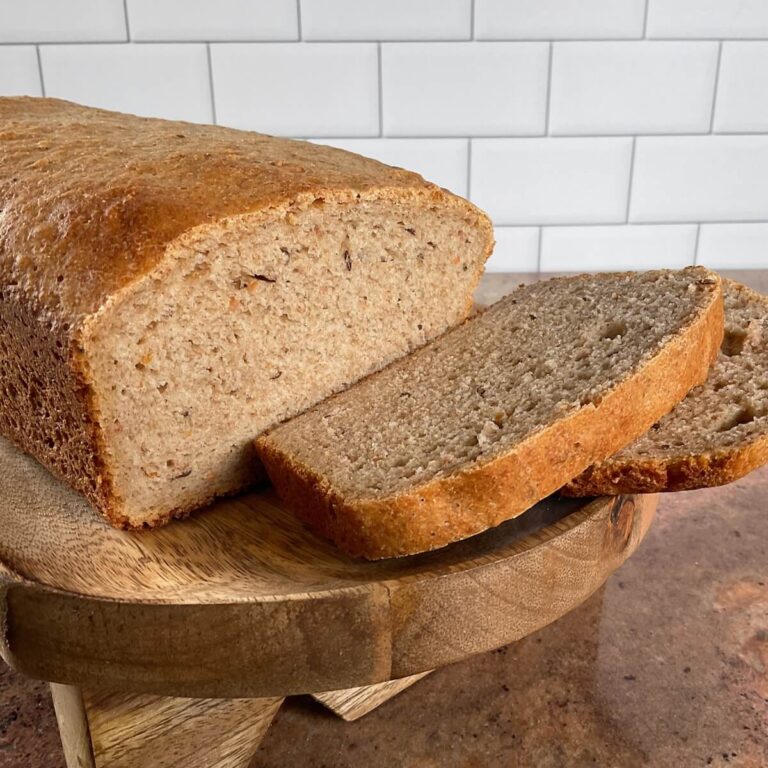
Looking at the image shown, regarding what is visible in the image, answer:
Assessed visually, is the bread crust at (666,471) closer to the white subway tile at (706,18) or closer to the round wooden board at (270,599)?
the round wooden board at (270,599)

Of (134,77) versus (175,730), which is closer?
A: (175,730)

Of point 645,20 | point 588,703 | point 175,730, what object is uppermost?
point 645,20

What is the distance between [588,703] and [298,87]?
2.44 m

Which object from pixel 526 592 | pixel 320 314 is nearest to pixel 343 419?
pixel 320 314

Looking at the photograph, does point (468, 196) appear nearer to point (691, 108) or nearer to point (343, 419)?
point (691, 108)

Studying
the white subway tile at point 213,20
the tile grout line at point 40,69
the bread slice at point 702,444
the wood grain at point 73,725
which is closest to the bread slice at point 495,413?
the bread slice at point 702,444

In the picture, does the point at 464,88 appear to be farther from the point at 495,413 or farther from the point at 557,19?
the point at 495,413

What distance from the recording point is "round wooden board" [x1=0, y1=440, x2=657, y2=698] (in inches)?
43.4

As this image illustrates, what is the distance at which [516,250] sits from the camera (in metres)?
3.55

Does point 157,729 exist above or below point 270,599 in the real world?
below

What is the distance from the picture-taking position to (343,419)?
5.34 ft

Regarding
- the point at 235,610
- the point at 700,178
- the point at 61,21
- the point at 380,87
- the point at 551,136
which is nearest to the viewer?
the point at 235,610

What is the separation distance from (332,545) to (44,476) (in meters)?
0.58

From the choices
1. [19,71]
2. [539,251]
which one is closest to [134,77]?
[19,71]
